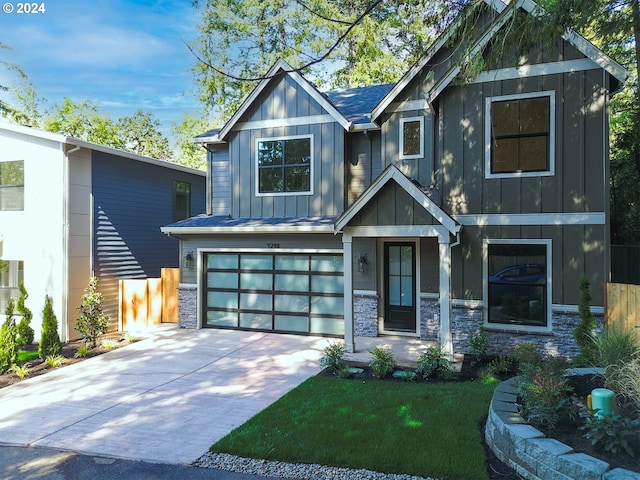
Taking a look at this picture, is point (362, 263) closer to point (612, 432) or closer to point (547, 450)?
point (547, 450)

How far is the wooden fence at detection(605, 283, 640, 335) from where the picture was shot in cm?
775

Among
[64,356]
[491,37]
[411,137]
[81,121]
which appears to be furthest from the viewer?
[81,121]

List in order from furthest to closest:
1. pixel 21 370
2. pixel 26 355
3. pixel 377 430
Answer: pixel 26 355 < pixel 21 370 < pixel 377 430

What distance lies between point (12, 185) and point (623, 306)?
46.0 feet

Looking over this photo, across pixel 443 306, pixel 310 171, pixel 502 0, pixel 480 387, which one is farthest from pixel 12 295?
pixel 502 0

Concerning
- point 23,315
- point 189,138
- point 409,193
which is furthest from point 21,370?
point 189,138

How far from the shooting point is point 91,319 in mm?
10477

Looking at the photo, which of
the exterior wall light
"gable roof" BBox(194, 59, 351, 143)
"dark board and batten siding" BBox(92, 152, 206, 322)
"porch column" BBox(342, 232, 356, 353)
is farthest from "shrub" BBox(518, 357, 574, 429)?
"dark board and batten siding" BBox(92, 152, 206, 322)

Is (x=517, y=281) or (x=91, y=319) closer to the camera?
(x=517, y=281)

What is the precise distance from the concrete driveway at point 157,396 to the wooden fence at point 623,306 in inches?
208

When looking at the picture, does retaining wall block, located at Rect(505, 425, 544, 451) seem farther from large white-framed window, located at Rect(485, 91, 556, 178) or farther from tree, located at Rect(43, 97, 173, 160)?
tree, located at Rect(43, 97, 173, 160)

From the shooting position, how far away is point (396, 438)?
5.06 meters

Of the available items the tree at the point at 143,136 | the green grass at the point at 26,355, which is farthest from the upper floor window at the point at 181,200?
the tree at the point at 143,136

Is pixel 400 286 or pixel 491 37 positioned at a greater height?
pixel 491 37
